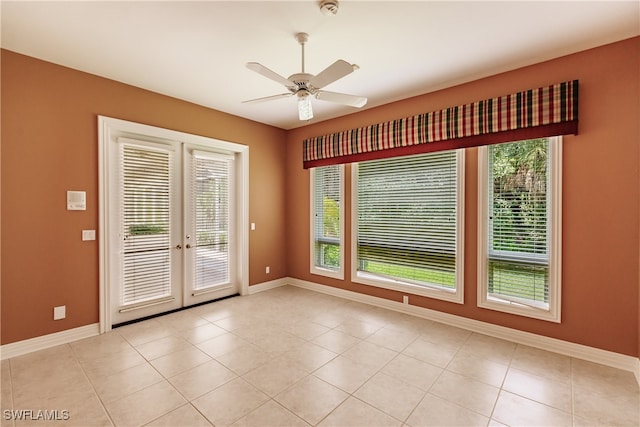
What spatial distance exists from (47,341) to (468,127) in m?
4.95

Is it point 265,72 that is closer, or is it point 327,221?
point 265,72

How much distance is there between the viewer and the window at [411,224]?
3614 mm

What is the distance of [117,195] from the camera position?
11.4 ft

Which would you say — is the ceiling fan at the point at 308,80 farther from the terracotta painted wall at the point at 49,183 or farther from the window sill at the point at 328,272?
the window sill at the point at 328,272

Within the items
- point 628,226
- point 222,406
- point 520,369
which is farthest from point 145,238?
point 628,226

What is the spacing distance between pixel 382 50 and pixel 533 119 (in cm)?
163

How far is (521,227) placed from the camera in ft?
10.2

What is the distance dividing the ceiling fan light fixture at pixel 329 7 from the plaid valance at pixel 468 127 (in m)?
1.95

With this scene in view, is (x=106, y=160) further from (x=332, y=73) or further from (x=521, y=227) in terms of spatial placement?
(x=521, y=227)

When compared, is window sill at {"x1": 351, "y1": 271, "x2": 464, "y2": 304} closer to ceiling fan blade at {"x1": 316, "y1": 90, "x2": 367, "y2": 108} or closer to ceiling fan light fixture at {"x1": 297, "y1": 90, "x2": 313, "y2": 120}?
ceiling fan blade at {"x1": 316, "y1": 90, "x2": 367, "y2": 108}

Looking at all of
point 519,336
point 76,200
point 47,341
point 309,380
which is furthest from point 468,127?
point 47,341

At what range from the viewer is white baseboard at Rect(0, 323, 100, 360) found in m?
2.78

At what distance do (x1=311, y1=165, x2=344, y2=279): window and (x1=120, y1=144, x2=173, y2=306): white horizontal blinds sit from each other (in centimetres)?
222

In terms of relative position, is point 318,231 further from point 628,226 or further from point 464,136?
point 628,226
